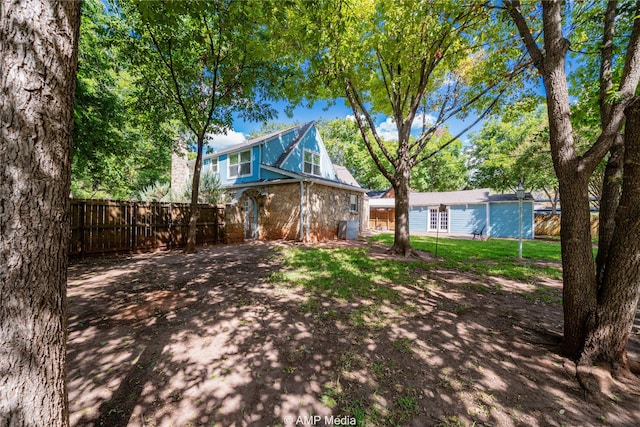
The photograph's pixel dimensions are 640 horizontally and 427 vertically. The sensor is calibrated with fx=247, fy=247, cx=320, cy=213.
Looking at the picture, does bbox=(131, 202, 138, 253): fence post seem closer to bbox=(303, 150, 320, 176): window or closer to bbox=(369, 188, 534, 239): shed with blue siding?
bbox=(303, 150, 320, 176): window

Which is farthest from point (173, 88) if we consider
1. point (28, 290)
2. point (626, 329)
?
point (626, 329)

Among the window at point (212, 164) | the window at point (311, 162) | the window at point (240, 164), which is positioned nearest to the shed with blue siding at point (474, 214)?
the window at point (311, 162)

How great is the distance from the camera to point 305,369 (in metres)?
2.61

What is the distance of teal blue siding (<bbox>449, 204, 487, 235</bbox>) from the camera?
1916 centimetres

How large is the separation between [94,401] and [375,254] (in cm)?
783

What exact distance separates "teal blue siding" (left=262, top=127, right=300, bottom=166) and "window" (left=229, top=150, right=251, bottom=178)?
1147 millimetres

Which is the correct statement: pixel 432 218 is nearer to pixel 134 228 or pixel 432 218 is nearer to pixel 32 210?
pixel 134 228

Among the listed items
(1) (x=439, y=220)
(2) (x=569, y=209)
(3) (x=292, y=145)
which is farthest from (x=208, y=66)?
(1) (x=439, y=220)

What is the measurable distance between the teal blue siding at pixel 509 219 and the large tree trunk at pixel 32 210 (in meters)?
22.1

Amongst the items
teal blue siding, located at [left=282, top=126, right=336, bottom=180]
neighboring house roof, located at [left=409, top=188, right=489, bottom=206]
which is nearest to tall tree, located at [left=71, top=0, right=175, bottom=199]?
teal blue siding, located at [left=282, top=126, right=336, bottom=180]

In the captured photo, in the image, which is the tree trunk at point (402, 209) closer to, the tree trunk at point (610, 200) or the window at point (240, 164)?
the tree trunk at point (610, 200)

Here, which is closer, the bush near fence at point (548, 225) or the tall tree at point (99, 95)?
the tall tree at point (99, 95)

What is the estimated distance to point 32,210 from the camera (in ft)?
4.35

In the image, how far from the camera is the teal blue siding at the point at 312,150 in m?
14.4
